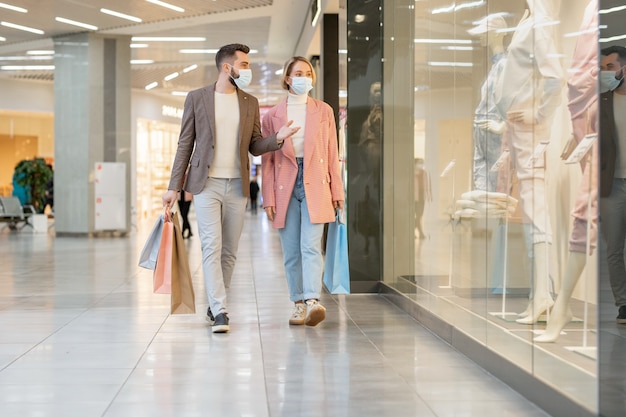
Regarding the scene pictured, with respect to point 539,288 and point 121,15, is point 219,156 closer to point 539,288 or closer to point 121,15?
point 539,288

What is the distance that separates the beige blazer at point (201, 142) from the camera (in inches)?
237

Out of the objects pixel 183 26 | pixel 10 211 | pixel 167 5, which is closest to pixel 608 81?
pixel 167 5

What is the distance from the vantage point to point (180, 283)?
6148 millimetres

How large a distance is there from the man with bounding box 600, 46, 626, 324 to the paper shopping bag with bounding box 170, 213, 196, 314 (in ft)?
11.7

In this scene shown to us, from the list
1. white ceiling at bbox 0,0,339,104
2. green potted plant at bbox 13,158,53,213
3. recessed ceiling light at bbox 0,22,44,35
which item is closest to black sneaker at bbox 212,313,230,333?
white ceiling at bbox 0,0,339,104

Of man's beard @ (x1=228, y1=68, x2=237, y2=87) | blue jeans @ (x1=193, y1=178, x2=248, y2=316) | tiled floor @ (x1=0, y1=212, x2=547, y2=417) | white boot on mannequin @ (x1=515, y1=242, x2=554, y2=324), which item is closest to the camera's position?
tiled floor @ (x1=0, y1=212, x2=547, y2=417)

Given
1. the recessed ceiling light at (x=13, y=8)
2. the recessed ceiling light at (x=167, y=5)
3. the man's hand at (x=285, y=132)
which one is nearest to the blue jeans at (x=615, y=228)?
the man's hand at (x=285, y=132)

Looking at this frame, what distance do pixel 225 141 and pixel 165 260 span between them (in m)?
0.90

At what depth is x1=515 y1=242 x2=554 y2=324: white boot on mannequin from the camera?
12.9ft

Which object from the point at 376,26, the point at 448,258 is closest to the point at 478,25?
the point at 448,258

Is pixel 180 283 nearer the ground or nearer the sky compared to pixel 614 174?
nearer the ground

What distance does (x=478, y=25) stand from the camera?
5.04m

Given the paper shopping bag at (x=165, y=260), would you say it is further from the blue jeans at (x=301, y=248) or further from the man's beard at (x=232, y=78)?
the man's beard at (x=232, y=78)

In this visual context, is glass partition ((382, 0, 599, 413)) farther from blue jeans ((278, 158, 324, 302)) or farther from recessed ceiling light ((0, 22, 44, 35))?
recessed ceiling light ((0, 22, 44, 35))
